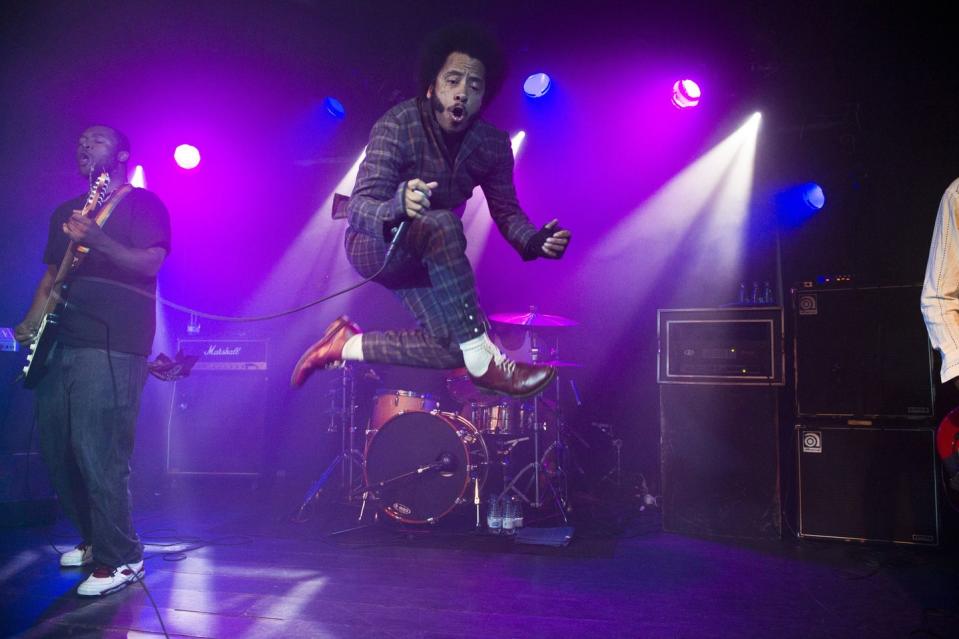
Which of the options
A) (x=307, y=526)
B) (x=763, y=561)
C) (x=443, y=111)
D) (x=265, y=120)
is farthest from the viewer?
(x=265, y=120)

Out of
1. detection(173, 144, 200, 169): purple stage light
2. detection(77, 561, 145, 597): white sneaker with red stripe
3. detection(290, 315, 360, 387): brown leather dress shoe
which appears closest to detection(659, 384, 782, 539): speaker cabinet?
detection(290, 315, 360, 387): brown leather dress shoe

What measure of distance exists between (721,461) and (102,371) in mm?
4304

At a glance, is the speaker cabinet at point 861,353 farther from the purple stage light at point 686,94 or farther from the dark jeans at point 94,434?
the dark jeans at point 94,434

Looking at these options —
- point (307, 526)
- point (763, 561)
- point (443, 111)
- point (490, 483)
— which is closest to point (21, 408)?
point (307, 526)

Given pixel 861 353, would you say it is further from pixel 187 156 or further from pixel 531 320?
pixel 187 156

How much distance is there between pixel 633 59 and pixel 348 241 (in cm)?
423

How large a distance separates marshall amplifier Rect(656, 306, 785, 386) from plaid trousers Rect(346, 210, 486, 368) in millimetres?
3170

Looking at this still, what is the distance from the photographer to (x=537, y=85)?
5.77 m

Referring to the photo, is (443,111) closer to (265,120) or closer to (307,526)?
(307,526)

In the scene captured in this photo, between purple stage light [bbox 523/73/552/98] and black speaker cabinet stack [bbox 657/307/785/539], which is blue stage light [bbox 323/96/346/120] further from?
black speaker cabinet stack [bbox 657/307/785/539]

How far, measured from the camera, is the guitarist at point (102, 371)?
3307mm

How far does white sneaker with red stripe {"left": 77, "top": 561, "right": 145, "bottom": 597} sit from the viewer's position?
320 cm

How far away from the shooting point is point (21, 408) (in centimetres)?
559

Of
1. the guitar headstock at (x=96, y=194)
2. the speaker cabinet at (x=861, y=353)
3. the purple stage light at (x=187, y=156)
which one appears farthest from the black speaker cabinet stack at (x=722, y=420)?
the purple stage light at (x=187, y=156)
